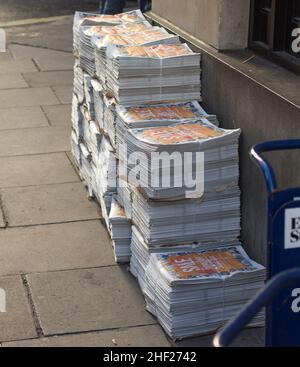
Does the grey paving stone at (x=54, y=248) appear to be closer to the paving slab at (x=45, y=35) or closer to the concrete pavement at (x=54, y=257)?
the concrete pavement at (x=54, y=257)

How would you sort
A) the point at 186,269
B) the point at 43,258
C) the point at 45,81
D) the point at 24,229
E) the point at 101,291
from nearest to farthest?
the point at 186,269 < the point at 101,291 < the point at 43,258 < the point at 24,229 < the point at 45,81

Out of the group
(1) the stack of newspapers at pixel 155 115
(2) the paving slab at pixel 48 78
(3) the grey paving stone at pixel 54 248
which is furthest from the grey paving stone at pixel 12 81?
(1) the stack of newspapers at pixel 155 115

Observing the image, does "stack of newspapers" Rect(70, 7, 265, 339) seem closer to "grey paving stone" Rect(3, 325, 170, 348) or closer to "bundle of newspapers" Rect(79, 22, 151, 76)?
"grey paving stone" Rect(3, 325, 170, 348)

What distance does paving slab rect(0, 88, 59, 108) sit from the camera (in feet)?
35.1

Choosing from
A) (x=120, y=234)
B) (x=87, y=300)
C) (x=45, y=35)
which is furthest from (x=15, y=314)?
(x=45, y=35)

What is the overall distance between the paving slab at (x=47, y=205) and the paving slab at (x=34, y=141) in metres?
1.09

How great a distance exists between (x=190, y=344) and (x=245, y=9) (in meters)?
2.58

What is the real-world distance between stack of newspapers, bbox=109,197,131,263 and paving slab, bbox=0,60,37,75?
6.39 metres

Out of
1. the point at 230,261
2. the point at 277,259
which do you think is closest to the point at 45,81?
the point at 230,261

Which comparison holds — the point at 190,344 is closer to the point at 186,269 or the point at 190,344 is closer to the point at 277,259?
the point at 186,269

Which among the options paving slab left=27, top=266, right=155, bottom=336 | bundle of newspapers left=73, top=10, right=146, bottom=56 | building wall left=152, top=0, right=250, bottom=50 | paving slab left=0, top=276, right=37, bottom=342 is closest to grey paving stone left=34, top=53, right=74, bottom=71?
bundle of newspapers left=73, top=10, right=146, bottom=56

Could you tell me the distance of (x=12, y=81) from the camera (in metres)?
11.8

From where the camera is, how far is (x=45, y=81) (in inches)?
464

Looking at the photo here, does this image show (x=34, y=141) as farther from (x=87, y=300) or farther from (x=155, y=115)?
(x=87, y=300)
